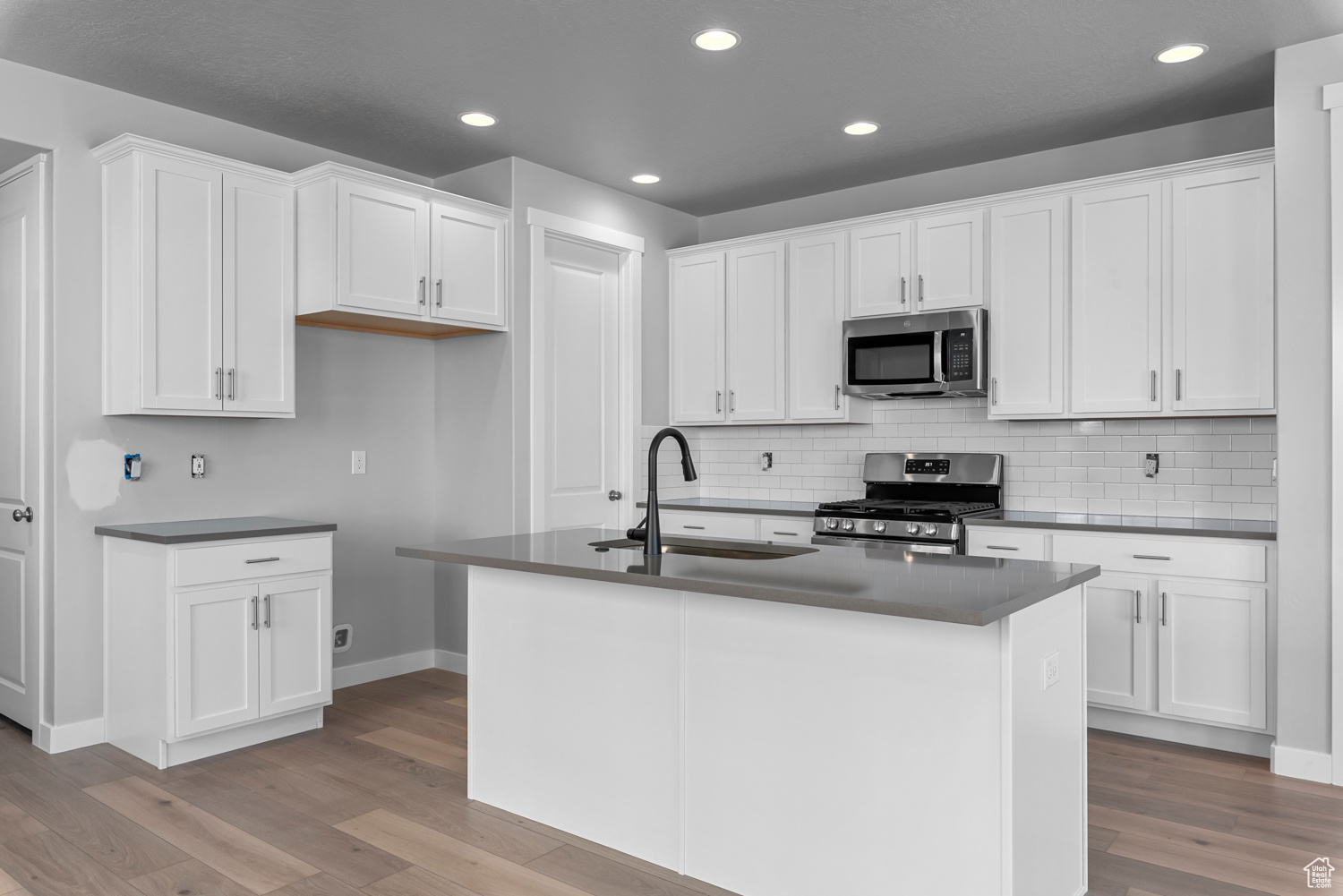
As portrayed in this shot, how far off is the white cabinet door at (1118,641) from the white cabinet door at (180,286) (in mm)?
3824

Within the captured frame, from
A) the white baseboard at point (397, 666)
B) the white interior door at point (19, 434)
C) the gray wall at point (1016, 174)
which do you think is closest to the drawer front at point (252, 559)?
the white interior door at point (19, 434)

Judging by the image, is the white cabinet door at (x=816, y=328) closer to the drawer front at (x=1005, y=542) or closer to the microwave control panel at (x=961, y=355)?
the microwave control panel at (x=961, y=355)

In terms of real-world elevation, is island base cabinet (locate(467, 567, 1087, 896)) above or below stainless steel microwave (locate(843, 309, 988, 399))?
below

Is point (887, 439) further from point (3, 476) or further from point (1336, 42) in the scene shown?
point (3, 476)

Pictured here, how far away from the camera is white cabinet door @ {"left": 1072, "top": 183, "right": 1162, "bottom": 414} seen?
13.0 feet

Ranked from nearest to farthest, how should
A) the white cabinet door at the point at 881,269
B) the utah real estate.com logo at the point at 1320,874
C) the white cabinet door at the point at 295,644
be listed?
the utah real estate.com logo at the point at 1320,874, the white cabinet door at the point at 295,644, the white cabinet door at the point at 881,269

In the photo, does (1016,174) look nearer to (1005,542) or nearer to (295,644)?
(1005,542)

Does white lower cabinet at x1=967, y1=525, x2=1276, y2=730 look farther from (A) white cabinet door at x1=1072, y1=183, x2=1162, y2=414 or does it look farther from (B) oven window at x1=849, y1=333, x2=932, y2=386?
(B) oven window at x1=849, y1=333, x2=932, y2=386

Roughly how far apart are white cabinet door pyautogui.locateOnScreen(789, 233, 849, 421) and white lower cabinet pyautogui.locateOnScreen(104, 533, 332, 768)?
2632mm

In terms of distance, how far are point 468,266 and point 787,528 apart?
83.8 inches

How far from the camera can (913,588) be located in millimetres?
2084

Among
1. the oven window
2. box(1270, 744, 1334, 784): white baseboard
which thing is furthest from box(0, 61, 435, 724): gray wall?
box(1270, 744, 1334, 784): white baseboard

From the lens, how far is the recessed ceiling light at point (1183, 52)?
3328 mm

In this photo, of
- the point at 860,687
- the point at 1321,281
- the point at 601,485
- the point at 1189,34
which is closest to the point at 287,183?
the point at 601,485
